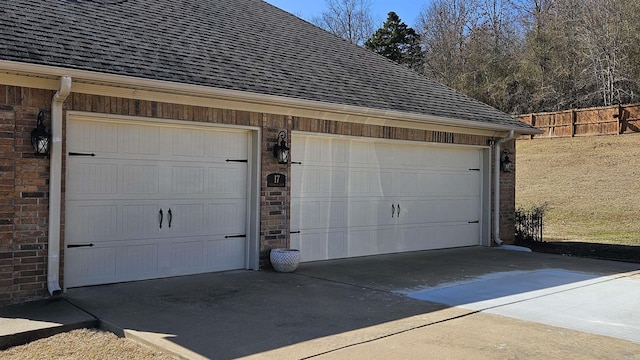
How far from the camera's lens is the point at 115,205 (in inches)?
300

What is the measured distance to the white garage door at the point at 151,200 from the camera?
733 cm

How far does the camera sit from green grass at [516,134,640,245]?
17.5 metres

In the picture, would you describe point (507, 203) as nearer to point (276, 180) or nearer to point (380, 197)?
point (380, 197)

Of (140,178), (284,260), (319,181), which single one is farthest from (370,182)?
(140,178)

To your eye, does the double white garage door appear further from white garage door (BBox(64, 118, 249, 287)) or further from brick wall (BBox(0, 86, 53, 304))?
brick wall (BBox(0, 86, 53, 304))

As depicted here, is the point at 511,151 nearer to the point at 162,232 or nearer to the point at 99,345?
the point at 162,232

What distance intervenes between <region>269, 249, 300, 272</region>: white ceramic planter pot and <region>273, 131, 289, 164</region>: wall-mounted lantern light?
1.47 m

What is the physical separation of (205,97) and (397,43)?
36.9 metres

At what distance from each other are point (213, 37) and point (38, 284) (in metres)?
5.36

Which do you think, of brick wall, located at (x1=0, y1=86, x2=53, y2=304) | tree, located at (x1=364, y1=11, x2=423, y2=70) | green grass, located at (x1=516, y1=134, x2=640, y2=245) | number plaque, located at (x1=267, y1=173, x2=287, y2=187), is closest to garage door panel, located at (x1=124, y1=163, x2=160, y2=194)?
brick wall, located at (x1=0, y1=86, x2=53, y2=304)

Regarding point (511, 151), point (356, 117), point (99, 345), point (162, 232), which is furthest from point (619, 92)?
point (99, 345)

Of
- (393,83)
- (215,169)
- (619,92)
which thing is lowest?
(215,169)

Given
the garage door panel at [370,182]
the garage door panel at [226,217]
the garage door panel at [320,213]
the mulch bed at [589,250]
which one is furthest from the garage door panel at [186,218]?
the mulch bed at [589,250]

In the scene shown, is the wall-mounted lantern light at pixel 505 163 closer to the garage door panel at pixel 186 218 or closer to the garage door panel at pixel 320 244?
the garage door panel at pixel 320 244
